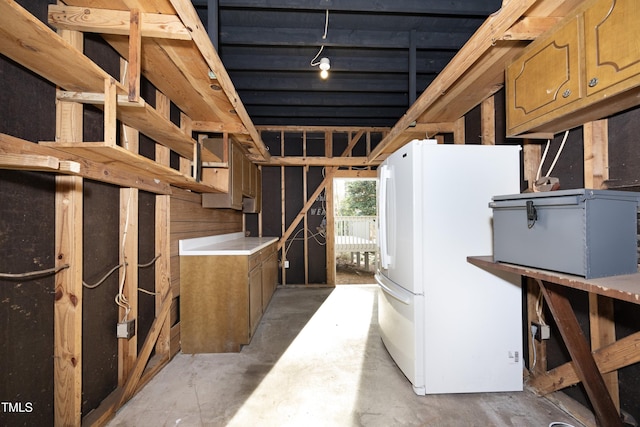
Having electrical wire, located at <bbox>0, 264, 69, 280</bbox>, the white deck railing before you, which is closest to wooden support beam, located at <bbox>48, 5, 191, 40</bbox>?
electrical wire, located at <bbox>0, 264, 69, 280</bbox>

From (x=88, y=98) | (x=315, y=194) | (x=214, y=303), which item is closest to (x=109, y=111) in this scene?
(x=88, y=98)

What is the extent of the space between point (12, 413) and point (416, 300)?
211cm

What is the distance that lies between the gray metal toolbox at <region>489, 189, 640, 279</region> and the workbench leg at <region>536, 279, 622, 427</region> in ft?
1.41

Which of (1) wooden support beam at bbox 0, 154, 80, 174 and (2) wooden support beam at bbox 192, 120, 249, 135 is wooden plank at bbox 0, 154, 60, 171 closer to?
(1) wooden support beam at bbox 0, 154, 80, 174

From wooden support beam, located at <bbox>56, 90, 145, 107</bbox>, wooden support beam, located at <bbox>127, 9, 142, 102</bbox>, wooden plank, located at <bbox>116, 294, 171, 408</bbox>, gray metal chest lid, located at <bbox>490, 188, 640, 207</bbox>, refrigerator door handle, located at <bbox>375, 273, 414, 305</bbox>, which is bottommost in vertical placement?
wooden plank, located at <bbox>116, 294, 171, 408</bbox>

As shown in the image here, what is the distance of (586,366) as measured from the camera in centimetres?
137

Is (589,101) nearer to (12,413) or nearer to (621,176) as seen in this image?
(621,176)

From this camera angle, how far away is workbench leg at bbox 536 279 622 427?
1354 millimetres

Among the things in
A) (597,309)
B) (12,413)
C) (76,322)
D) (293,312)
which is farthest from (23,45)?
(293,312)

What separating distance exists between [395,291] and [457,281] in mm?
443

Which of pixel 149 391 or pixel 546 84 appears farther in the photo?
pixel 149 391

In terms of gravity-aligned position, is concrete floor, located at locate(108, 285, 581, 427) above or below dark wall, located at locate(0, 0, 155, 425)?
below

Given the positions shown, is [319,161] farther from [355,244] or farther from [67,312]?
[67,312]

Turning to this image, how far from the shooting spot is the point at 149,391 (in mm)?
1903
